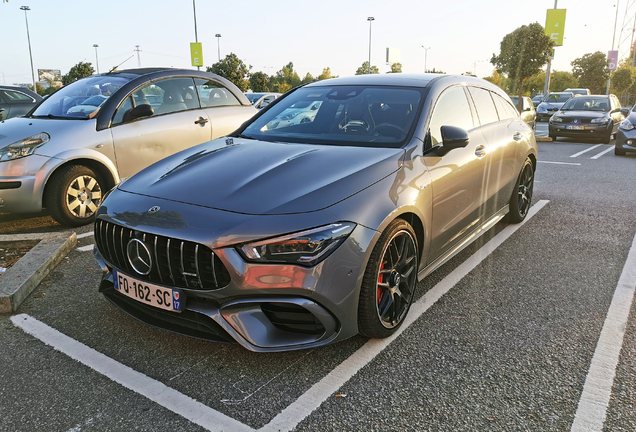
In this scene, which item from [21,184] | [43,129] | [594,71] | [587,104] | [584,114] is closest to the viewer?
[21,184]

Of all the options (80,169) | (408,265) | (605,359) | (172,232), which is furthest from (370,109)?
(80,169)

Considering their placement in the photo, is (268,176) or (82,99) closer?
(268,176)

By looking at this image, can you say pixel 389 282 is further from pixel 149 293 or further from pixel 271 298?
pixel 149 293

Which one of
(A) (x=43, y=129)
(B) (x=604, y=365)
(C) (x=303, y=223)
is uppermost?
(A) (x=43, y=129)

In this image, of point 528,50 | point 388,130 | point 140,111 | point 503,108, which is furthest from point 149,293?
point 528,50

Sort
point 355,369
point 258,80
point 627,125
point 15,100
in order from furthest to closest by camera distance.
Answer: point 258,80
point 627,125
point 15,100
point 355,369

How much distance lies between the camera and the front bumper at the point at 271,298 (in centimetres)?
254

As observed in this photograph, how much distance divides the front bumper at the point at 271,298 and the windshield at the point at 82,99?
12.5 feet

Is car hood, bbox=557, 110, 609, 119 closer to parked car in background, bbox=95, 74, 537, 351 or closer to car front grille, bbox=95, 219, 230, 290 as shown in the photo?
parked car in background, bbox=95, 74, 537, 351

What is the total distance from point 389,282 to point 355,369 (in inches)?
21.9

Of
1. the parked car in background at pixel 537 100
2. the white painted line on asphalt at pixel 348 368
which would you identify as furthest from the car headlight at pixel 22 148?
the parked car in background at pixel 537 100

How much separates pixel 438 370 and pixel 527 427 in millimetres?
561

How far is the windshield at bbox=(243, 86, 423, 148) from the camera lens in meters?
3.59

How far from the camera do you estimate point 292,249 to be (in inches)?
100
